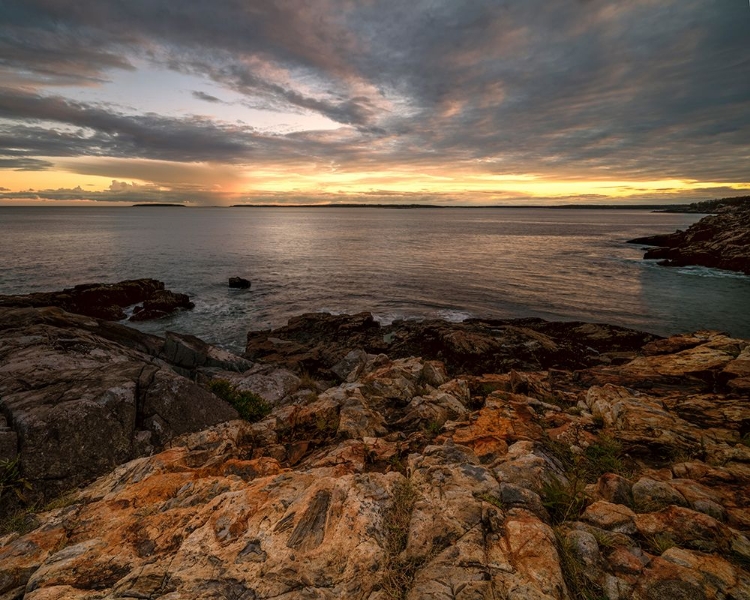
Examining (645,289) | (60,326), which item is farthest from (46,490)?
(645,289)

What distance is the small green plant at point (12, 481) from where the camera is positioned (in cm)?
646

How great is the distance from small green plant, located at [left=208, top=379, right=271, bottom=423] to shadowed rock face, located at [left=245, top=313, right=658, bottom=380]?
6.39m

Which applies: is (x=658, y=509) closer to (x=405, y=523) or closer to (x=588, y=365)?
(x=405, y=523)

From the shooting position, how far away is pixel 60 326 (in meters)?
13.2

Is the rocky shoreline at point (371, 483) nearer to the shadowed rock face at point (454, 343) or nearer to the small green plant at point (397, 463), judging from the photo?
the small green plant at point (397, 463)

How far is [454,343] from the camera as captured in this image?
70.3 feet

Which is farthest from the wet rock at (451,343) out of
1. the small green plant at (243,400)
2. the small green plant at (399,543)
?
the small green plant at (399,543)

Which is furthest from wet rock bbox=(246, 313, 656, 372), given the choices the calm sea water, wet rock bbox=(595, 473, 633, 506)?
wet rock bbox=(595, 473, 633, 506)

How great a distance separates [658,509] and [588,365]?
52.3 feet

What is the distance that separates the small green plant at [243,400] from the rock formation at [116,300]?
2373 cm

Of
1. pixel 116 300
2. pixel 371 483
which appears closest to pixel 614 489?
pixel 371 483

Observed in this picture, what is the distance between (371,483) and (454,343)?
1620 centimetres

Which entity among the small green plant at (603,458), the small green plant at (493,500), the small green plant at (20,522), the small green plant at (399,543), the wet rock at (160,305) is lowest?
the wet rock at (160,305)

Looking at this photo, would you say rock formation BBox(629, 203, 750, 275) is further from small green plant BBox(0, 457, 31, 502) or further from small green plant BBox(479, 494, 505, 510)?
small green plant BBox(0, 457, 31, 502)
